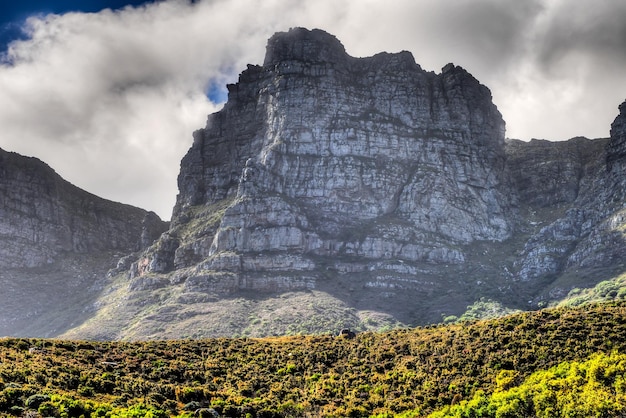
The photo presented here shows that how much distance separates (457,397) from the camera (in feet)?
229

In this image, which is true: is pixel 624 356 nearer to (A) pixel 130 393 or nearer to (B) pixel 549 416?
(B) pixel 549 416

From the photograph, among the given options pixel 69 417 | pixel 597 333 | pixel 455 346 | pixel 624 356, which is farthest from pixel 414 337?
pixel 69 417

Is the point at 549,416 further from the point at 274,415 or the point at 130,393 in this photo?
the point at 130,393

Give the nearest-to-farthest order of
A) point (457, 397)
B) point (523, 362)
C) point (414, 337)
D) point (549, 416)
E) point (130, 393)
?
point (549, 416) < point (130, 393) < point (457, 397) < point (523, 362) < point (414, 337)

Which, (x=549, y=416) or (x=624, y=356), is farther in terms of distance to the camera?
(x=624, y=356)

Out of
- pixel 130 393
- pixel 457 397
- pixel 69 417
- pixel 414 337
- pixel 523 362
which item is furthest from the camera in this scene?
pixel 414 337

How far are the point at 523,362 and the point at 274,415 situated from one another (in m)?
31.5

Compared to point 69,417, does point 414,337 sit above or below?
above

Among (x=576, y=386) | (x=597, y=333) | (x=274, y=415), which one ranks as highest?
(x=597, y=333)

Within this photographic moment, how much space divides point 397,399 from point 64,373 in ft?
123

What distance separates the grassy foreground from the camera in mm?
60594

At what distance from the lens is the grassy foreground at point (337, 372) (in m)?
60.6

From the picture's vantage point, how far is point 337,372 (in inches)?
3324

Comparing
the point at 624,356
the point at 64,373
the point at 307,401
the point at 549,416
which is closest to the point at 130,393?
the point at 64,373
